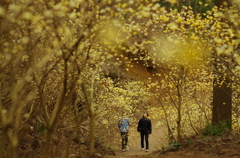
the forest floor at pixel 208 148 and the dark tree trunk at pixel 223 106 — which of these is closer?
the forest floor at pixel 208 148

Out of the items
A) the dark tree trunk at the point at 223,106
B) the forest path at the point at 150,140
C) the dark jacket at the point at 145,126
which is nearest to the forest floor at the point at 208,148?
the dark tree trunk at the point at 223,106

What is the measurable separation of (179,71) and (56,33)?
20.9 ft

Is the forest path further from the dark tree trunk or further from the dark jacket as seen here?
the dark tree trunk

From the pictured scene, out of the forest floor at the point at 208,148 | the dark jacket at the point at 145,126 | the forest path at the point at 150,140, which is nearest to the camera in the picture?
the forest floor at the point at 208,148

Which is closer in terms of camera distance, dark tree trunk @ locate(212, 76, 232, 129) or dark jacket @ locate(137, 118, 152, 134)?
dark tree trunk @ locate(212, 76, 232, 129)

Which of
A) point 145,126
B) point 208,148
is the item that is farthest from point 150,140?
point 208,148

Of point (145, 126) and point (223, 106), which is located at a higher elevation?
point (223, 106)

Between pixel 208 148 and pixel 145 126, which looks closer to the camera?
pixel 208 148

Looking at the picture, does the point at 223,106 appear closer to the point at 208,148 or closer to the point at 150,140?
the point at 208,148

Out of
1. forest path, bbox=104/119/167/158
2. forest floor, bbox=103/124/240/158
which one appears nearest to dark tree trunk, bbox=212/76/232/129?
forest floor, bbox=103/124/240/158

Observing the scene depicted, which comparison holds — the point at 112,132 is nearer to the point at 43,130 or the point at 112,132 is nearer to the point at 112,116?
the point at 112,116

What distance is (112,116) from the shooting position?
12.5m

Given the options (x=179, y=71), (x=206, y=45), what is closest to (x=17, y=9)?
(x=206, y=45)

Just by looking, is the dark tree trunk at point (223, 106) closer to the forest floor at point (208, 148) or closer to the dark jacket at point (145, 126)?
the forest floor at point (208, 148)
